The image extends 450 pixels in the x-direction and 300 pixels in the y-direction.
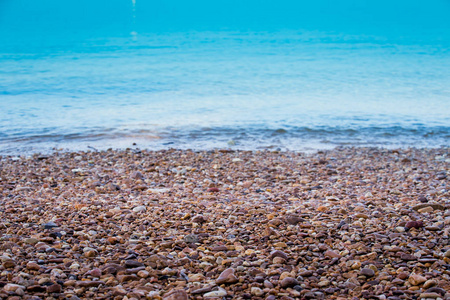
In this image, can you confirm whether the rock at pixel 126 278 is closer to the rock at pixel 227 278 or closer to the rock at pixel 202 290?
the rock at pixel 202 290

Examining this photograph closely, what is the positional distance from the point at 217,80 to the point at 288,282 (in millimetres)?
15527

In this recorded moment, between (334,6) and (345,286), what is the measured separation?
2057 inches

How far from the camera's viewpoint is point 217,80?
17.5m

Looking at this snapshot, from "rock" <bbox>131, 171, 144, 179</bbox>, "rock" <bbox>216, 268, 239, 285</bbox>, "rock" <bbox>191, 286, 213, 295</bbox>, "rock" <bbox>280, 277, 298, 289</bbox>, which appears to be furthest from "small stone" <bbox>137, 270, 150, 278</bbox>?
"rock" <bbox>131, 171, 144, 179</bbox>

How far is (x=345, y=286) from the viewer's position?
2529mm

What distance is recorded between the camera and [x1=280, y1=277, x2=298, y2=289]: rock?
252 cm

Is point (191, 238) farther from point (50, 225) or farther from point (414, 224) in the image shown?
point (414, 224)

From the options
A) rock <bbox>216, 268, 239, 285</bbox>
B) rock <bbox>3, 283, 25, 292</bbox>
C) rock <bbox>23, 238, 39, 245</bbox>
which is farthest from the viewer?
rock <bbox>23, 238, 39, 245</bbox>

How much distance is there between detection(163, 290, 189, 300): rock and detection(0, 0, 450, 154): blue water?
5.45 meters

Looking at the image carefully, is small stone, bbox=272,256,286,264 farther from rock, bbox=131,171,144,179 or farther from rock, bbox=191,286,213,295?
rock, bbox=131,171,144,179

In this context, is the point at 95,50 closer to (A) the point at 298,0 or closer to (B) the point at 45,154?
(B) the point at 45,154

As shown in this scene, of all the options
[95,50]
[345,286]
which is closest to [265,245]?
[345,286]

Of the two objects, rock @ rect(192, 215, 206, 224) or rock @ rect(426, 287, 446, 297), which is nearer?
rock @ rect(426, 287, 446, 297)

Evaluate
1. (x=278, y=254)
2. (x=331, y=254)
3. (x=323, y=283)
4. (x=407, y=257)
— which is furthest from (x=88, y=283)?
(x=407, y=257)
